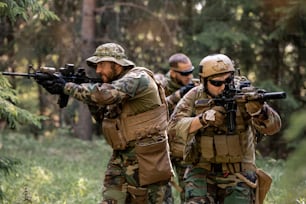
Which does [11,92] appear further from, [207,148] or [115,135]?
[207,148]

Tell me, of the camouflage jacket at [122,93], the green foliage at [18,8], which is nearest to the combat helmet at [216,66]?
the camouflage jacket at [122,93]

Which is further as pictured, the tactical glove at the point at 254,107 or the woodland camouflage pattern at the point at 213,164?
the woodland camouflage pattern at the point at 213,164

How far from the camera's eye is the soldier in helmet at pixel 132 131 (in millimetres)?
6195

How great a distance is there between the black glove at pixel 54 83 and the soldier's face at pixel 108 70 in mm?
407

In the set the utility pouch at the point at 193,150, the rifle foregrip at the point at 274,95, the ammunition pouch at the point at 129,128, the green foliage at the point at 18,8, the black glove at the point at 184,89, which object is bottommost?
the utility pouch at the point at 193,150

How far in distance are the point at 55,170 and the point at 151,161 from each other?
25.9ft


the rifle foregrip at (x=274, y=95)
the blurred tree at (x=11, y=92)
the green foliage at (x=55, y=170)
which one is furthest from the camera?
the green foliage at (x=55, y=170)

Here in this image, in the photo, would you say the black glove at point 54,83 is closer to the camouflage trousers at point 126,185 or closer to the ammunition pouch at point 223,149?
the camouflage trousers at point 126,185

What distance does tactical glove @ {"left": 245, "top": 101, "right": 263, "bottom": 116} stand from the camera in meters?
5.51

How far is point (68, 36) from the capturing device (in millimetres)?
21344

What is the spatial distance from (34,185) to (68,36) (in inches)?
438

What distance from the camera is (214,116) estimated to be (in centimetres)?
567

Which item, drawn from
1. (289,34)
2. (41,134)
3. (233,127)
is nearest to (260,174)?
(233,127)

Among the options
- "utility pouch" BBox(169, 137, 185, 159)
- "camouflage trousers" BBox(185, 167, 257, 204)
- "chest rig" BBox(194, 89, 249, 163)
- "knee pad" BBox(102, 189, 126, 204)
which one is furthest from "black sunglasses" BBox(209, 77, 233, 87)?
"utility pouch" BBox(169, 137, 185, 159)
